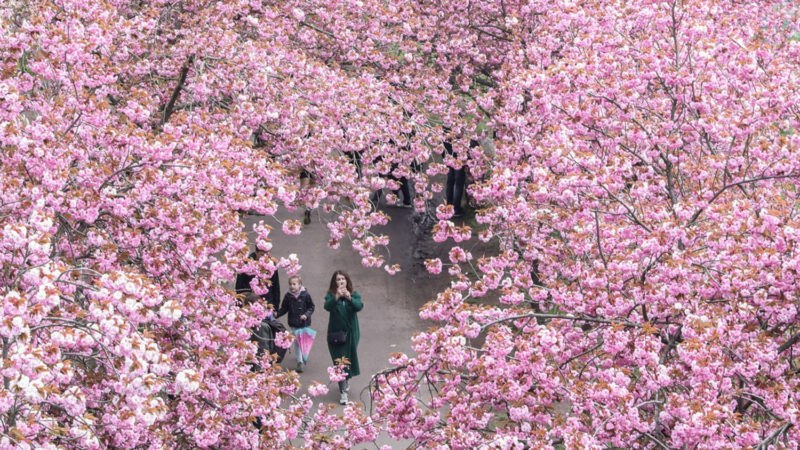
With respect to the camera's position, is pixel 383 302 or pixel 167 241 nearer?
pixel 167 241

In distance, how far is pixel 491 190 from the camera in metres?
8.01

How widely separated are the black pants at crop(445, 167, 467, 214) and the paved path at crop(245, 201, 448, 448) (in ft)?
3.15

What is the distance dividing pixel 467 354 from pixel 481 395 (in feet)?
1.32

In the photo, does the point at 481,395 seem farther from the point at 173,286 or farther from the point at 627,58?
the point at 627,58


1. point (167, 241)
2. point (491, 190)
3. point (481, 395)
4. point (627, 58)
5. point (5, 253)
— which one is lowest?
point (481, 395)

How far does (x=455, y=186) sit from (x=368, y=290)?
312 cm

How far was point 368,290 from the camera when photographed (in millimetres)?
15016

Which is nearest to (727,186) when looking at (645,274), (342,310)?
(645,274)

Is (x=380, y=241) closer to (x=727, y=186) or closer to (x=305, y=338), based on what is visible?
(x=305, y=338)

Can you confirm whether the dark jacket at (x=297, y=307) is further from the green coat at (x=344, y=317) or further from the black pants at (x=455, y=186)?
the black pants at (x=455, y=186)

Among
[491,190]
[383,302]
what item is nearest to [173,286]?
[491,190]

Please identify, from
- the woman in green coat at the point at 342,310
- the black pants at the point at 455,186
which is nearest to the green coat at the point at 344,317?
the woman in green coat at the point at 342,310

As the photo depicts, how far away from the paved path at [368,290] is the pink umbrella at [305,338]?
35cm

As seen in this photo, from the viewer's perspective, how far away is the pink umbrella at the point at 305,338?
38.7ft
